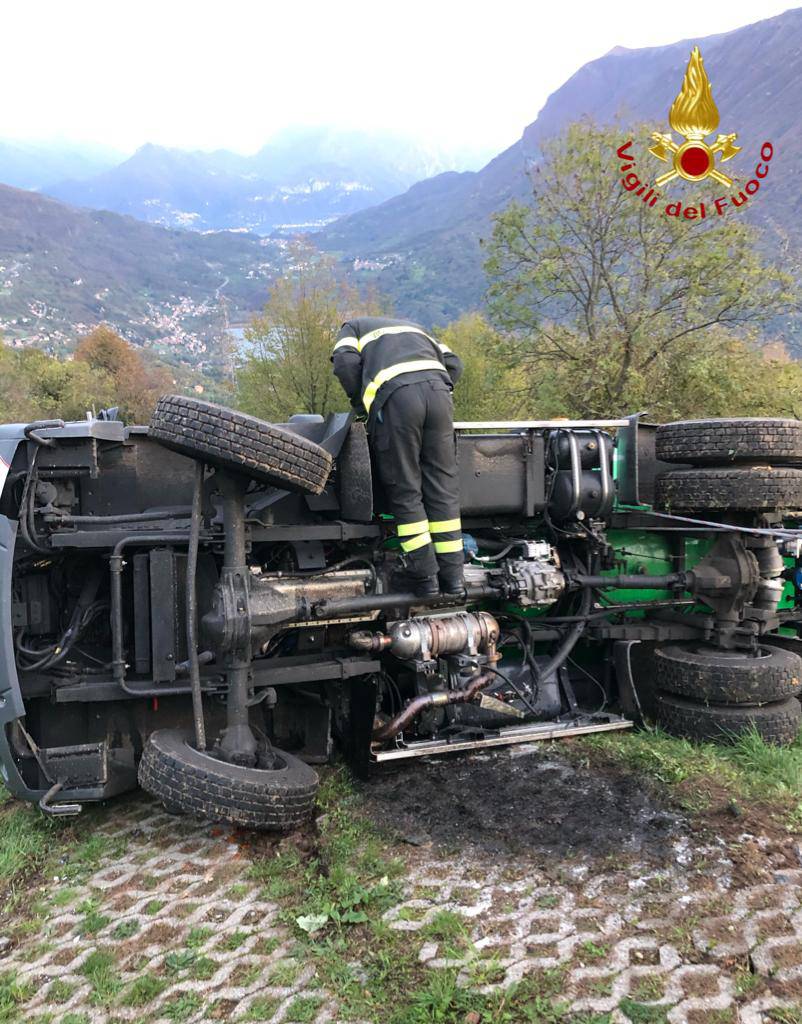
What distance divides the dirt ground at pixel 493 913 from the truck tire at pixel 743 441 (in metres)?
1.70

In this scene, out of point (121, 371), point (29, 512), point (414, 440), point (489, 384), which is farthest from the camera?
point (121, 371)

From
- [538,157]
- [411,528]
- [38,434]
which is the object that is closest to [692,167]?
[411,528]

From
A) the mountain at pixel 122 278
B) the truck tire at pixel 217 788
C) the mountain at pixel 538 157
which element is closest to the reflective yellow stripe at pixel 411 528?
the truck tire at pixel 217 788

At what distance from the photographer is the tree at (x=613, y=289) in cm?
1728

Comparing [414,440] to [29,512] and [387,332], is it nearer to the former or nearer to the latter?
[387,332]

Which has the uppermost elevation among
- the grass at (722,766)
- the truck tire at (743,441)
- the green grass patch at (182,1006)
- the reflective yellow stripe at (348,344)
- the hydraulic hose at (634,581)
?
the reflective yellow stripe at (348,344)

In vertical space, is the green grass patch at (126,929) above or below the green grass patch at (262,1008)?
above

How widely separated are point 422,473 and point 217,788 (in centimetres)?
159

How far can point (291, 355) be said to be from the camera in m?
28.4

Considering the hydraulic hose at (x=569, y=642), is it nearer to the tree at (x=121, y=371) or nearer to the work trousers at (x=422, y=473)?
the work trousers at (x=422, y=473)

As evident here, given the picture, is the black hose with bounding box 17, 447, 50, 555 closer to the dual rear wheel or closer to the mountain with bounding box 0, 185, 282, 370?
the dual rear wheel

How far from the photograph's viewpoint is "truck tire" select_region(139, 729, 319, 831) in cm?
272

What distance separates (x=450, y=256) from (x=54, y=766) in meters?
111

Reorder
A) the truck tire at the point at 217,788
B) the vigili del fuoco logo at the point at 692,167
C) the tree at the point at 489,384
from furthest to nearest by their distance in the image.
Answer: the tree at the point at 489,384
the vigili del fuoco logo at the point at 692,167
the truck tire at the point at 217,788
